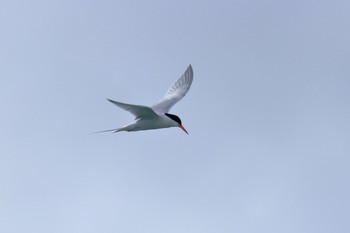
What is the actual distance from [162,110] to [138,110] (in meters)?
3.35

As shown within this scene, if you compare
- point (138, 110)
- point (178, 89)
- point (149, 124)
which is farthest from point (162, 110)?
point (138, 110)

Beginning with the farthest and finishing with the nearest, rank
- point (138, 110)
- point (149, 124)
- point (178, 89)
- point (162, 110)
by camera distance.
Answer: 1. point (178, 89)
2. point (162, 110)
3. point (149, 124)
4. point (138, 110)

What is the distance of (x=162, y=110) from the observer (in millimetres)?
19094

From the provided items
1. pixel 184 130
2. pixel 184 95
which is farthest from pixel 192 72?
pixel 184 130

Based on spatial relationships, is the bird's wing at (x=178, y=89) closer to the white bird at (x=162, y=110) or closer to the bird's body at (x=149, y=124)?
the white bird at (x=162, y=110)

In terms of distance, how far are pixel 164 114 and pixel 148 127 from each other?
77 cm

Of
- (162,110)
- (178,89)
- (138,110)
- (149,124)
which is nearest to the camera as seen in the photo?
(138,110)

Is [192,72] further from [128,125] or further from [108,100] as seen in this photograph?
[108,100]

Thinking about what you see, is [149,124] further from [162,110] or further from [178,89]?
[178,89]

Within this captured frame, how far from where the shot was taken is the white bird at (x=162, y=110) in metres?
15.8

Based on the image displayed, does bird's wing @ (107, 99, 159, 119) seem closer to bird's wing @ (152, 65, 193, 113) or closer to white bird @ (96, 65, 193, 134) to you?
white bird @ (96, 65, 193, 134)

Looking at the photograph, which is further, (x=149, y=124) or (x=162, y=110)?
(x=162, y=110)

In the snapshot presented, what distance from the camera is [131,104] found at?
14.6m

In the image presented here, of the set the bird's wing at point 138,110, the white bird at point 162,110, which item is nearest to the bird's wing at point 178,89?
the white bird at point 162,110
